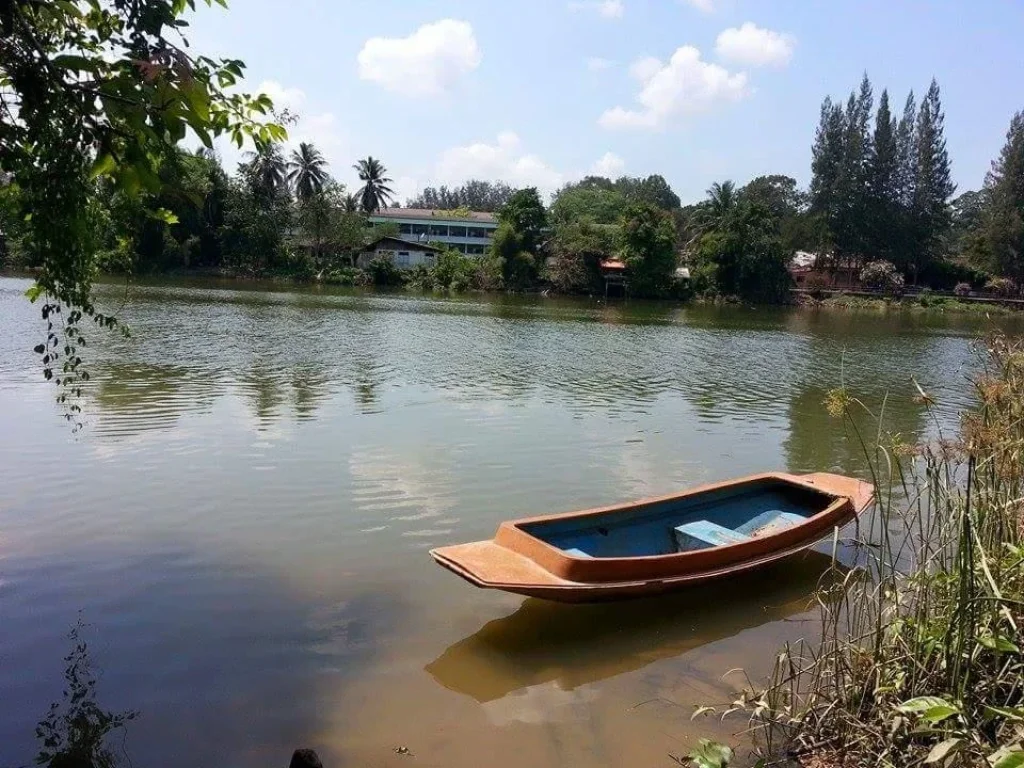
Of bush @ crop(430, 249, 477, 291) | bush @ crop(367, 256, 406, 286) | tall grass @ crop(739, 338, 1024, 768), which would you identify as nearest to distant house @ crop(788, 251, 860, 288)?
bush @ crop(430, 249, 477, 291)

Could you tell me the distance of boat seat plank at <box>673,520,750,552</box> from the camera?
23.7ft

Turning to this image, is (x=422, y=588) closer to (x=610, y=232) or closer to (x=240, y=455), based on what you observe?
(x=240, y=455)

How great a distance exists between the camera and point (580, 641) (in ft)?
19.9

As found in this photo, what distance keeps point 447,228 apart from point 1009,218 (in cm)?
5071

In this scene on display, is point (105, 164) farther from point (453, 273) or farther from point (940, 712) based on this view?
point (453, 273)

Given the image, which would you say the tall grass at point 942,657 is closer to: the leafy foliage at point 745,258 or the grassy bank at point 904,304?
the leafy foliage at point 745,258

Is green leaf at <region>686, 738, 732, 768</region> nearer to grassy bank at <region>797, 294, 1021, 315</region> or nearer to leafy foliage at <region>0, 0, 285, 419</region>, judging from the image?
leafy foliage at <region>0, 0, 285, 419</region>

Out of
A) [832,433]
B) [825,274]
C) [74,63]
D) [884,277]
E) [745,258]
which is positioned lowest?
[832,433]

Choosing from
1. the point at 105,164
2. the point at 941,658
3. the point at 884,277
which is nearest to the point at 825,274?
the point at 884,277

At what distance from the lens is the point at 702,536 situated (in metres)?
7.29

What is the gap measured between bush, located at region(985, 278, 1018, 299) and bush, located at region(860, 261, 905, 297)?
717 cm

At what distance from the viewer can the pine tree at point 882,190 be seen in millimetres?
66312

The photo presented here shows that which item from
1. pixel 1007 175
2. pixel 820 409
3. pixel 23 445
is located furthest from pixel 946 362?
pixel 1007 175

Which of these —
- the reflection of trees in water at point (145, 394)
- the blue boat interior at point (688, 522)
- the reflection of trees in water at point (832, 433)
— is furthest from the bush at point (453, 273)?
the blue boat interior at point (688, 522)
